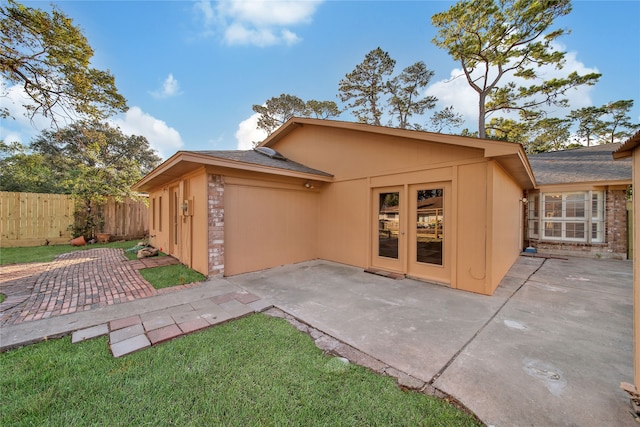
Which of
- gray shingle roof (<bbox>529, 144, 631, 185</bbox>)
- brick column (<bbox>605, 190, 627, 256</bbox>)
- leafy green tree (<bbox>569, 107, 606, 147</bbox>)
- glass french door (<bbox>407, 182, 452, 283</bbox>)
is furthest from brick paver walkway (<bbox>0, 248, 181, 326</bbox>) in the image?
leafy green tree (<bbox>569, 107, 606, 147</bbox>)

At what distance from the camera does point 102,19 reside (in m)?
6.59

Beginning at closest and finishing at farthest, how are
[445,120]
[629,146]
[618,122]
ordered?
[629,146], [445,120], [618,122]

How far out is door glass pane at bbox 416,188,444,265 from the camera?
5133mm

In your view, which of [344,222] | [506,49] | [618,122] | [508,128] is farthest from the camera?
[618,122]

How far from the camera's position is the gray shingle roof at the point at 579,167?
8570mm

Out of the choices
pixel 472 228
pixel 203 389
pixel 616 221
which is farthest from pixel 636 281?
pixel 616 221

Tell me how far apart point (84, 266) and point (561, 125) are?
2864cm

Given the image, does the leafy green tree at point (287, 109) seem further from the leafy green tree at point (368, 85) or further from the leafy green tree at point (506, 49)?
the leafy green tree at point (506, 49)

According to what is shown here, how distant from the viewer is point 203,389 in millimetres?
2045

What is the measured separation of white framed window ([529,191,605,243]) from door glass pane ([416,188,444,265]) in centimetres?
746

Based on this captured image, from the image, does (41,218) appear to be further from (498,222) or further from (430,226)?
(498,222)

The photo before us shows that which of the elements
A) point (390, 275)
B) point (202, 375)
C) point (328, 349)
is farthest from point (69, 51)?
point (390, 275)

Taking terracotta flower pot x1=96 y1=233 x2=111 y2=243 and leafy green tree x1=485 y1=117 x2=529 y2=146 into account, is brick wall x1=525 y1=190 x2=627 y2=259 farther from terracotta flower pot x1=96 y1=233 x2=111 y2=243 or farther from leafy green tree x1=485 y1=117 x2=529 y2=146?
terracotta flower pot x1=96 y1=233 x2=111 y2=243

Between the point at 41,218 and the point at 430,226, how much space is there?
13373 mm
